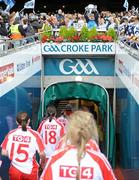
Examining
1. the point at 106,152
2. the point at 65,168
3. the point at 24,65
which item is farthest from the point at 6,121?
the point at 106,152

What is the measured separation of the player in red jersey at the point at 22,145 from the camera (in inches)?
288

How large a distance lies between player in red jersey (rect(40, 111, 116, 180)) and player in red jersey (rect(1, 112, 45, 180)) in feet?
10.4

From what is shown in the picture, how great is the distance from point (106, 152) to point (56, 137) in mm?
3353

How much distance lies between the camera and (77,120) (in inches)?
157

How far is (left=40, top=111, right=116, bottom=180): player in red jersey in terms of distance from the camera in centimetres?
397

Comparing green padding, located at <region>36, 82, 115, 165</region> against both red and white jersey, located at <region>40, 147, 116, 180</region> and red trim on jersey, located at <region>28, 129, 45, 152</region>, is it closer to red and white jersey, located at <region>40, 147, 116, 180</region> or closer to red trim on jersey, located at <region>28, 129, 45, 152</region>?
red trim on jersey, located at <region>28, 129, 45, 152</region>

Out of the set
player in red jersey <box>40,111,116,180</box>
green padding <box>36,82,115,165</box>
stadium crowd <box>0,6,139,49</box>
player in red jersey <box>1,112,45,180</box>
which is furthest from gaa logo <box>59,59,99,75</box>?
player in red jersey <box>40,111,116,180</box>

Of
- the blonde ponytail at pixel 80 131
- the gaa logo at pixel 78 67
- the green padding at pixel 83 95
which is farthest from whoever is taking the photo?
the gaa logo at pixel 78 67

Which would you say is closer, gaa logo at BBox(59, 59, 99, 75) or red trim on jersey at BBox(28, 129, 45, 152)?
red trim on jersey at BBox(28, 129, 45, 152)

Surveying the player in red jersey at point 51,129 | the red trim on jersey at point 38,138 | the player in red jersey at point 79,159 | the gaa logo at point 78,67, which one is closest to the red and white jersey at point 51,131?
the player in red jersey at point 51,129

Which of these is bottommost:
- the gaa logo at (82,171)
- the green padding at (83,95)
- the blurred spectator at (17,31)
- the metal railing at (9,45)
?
the green padding at (83,95)

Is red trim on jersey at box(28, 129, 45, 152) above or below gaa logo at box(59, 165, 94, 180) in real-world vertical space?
below

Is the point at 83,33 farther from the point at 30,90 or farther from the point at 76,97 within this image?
the point at 30,90

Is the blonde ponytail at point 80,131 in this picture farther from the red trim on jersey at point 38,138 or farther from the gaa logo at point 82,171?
the red trim on jersey at point 38,138
